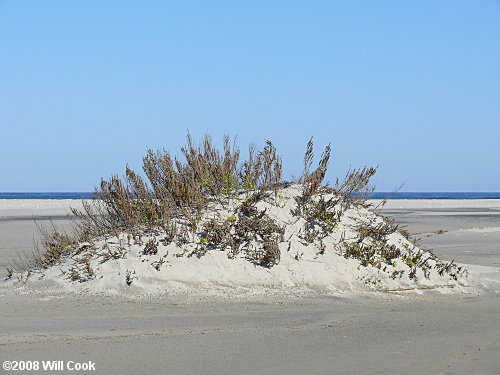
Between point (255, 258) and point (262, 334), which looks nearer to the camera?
point (262, 334)

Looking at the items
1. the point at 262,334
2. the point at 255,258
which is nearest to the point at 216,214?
the point at 255,258

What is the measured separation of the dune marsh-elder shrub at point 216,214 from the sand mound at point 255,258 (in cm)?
2

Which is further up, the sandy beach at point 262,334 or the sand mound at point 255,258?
the sand mound at point 255,258

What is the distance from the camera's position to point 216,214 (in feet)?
29.9

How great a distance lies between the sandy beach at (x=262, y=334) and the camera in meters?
4.79

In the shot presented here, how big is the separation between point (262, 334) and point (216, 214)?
135 inches

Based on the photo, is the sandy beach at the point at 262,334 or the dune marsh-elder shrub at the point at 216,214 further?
the dune marsh-elder shrub at the point at 216,214

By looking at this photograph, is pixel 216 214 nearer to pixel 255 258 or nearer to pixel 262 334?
pixel 255 258

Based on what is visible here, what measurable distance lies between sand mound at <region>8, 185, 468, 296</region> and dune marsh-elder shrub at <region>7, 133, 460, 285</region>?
20 mm

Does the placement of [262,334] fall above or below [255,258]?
Answer: below

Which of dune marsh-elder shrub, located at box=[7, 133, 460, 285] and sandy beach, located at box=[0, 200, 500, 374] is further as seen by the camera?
dune marsh-elder shrub, located at box=[7, 133, 460, 285]

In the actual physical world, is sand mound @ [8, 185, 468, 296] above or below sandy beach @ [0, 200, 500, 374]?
above

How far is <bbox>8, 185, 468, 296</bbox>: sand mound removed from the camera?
8.26 metres

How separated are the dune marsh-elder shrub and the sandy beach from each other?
1.00 m
